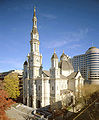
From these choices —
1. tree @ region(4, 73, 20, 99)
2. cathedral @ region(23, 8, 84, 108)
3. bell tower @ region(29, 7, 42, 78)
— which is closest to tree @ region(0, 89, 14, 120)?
cathedral @ region(23, 8, 84, 108)

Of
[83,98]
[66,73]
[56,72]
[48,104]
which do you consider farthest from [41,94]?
[66,73]

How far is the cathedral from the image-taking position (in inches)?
1170

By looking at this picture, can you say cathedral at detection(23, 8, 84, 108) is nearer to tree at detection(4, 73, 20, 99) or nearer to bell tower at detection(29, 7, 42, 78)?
bell tower at detection(29, 7, 42, 78)

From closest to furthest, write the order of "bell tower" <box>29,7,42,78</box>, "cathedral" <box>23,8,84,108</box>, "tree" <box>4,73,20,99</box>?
"cathedral" <box>23,8,84,108</box> < "bell tower" <box>29,7,42,78</box> < "tree" <box>4,73,20,99</box>

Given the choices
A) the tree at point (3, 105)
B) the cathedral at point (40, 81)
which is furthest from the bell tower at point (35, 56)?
the tree at point (3, 105)

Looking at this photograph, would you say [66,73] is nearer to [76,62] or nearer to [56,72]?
[56,72]

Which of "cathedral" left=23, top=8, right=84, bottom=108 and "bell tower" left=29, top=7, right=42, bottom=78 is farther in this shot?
"bell tower" left=29, top=7, right=42, bottom=78

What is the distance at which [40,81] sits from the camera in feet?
101

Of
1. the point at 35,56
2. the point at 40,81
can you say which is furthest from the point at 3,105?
the point at 35,56

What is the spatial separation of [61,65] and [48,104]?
19098 millimetres

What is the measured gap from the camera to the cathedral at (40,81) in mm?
29719

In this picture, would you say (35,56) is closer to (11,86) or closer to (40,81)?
(40,81)

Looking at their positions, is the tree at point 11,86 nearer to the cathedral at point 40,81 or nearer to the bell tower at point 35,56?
the cathedral at point 40,81

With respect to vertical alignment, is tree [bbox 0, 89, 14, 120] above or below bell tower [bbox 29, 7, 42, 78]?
below
